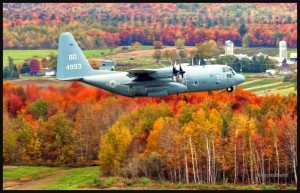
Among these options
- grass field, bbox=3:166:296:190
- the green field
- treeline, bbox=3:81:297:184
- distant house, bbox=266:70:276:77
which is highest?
distant house, bbox=266:70:276:77

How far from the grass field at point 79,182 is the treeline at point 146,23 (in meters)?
34.8

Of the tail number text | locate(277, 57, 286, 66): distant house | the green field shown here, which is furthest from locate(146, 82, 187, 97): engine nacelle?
locate(277, 57, 286, 66): distant house

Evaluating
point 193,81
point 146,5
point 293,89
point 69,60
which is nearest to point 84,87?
point 69,60

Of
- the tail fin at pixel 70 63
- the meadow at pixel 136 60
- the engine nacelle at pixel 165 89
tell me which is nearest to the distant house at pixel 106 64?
the meadow at pixel 136 60

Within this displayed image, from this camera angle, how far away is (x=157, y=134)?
347 ft

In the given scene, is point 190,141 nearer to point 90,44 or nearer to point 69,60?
point 69,60

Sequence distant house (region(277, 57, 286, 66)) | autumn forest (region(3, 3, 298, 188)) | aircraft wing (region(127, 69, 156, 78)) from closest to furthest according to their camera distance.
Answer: aircraft wing (region(127, 69, 156, 78))
autumn forest (region(3, 3, 298, 188))
distant house (region(277, 57, 286, 66))

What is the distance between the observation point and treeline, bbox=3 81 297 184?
10112 cm

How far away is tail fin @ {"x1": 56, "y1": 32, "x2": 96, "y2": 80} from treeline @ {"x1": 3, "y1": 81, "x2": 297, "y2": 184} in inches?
532

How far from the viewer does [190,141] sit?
341ft

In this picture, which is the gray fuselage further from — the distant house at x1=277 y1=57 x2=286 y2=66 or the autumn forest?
the distant house at x1=277 y1=57 x2=286 y2=66

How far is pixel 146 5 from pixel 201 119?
7287 cm

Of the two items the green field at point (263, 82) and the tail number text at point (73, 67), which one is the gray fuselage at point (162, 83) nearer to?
the tail number text at point (73, 67)

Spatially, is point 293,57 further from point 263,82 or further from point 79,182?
point 79,182
